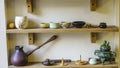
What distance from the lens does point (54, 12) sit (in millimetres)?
A: 1850

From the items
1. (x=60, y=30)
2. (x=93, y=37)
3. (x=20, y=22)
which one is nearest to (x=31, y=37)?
(x=20, y=22)

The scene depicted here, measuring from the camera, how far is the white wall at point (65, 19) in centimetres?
184

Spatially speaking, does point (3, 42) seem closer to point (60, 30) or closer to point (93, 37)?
point (60, 30)

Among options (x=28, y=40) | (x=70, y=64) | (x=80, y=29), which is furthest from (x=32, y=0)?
(x=70, y=64)

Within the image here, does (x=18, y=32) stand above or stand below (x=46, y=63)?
above

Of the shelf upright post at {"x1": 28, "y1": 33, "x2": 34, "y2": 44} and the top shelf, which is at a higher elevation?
the top shelf

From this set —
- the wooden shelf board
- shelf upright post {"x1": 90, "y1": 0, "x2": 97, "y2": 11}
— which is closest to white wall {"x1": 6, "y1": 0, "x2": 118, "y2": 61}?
shelf upright post {"x1": 90, "y1": 0, "x2": 97, "y2": 11}

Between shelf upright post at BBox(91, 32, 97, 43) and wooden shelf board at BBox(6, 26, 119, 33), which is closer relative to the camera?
wooden shelf board at BBox(6, 26, 119, 33)

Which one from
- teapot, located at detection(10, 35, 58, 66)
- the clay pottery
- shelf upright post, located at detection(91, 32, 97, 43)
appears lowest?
the clay pottery

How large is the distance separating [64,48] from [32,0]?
492 millimetres

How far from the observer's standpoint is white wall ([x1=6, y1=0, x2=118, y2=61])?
72.4 inches

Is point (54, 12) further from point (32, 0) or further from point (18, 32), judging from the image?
point (18, 32)

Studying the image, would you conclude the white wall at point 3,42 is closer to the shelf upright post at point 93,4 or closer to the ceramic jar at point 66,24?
the ceramic jar at point 66,24

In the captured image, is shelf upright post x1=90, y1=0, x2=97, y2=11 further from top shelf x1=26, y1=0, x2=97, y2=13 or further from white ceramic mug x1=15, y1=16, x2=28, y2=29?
white ceramic mug x1=15, y1=16, x2=28, y2=29
